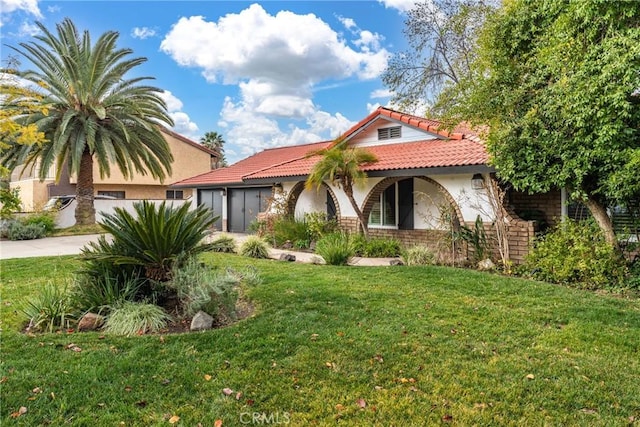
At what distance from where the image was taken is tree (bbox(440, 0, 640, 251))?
6.43 m

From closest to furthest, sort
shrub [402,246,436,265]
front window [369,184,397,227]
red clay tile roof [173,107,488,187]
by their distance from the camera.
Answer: shrub [402,246,436,265] → red clay tile roof [173,107,488,187] → front window [369,184,397,227]

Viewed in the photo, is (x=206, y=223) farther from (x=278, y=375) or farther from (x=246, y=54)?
(x=246, y=54)

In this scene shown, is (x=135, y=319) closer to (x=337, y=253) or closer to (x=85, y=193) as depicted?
(x=337, y=253)

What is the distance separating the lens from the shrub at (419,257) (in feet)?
34.2

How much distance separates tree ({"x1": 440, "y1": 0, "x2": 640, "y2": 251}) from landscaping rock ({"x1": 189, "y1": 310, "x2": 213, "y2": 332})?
6530 millimetres

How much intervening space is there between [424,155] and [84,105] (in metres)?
15.5

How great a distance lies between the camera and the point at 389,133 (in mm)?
15227

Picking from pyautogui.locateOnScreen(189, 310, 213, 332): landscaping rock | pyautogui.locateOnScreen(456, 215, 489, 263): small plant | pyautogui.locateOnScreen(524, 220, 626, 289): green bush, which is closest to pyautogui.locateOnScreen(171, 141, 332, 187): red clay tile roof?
pyautogui.locateOnScreen(456, 215, 489, 263): small plant

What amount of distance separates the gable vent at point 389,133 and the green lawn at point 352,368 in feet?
31.2

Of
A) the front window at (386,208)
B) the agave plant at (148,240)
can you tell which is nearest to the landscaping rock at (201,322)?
the agave plant at (148,240)

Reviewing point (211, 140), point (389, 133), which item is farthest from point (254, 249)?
point (211, 140)

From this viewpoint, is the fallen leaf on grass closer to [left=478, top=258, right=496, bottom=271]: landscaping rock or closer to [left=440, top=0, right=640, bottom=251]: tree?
[left=440, top=0, right=640, bottom=251]: tree

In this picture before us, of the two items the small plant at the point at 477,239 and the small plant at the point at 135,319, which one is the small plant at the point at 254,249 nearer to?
the small plant at the point at 477,239

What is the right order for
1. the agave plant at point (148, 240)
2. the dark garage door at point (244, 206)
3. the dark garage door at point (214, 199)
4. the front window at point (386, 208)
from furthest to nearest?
the dark garage door at point (214, 199)
the dark garage door at point (244, 206)
the front window at point (386, 208)
the agave plant at point (148, 240)
